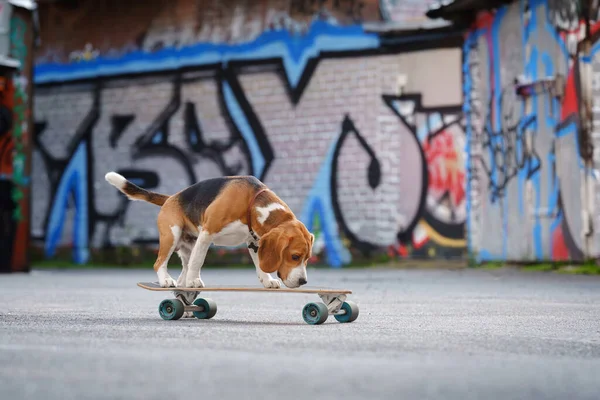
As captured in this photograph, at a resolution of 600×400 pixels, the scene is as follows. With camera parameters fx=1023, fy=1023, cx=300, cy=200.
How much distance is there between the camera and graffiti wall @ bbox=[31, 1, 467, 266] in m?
20.2

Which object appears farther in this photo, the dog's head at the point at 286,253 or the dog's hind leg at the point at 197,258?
the dog's hind leg at the point at 197,258

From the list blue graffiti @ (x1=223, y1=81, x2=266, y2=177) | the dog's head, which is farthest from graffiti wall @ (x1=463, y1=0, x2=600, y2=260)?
the dog's head

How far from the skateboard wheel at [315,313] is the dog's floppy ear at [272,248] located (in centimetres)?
37

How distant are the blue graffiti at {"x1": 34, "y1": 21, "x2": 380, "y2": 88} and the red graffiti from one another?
7.98 feet

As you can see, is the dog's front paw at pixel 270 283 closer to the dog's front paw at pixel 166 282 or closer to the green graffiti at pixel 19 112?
the dog's front paw at pixel 166 282

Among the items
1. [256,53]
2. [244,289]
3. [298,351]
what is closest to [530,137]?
[256,53]

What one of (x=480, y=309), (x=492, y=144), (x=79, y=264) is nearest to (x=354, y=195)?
(x=492, y=144)

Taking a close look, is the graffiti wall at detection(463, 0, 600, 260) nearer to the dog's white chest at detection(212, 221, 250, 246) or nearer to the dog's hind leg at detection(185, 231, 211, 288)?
the dog's white chest at detection(212, 221, 250, 246)

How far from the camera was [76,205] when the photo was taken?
78.8ft

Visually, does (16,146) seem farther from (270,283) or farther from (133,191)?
(270,283)

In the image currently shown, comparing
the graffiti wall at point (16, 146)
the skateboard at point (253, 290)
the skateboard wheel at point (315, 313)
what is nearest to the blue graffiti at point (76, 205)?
the graffiti wall at point (16, 146)

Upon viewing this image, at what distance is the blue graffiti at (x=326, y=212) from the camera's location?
20703 mm

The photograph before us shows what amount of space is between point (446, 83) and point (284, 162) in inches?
148

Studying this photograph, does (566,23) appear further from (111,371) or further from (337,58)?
(111,371)
